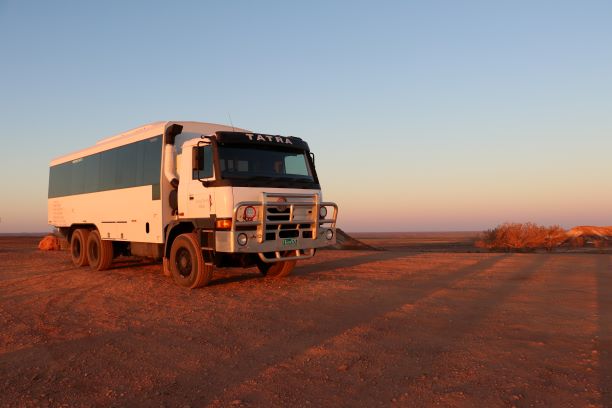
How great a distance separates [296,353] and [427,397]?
1.72 meters

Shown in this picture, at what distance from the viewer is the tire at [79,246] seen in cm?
1475

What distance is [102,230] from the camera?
13.6 m

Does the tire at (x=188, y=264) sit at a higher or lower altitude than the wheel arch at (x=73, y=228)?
lower

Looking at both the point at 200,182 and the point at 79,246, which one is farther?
the point at 79,246

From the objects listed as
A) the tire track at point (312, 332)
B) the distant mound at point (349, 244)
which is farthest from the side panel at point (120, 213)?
the distant mound at point (349, 244)

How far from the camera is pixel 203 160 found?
384 inches

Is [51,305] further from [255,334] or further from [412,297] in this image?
[412,297]

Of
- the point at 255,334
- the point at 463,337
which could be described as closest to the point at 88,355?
the point at 255,334

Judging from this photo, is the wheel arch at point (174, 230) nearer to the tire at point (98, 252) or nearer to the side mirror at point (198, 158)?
the side mirror at point (198, 158)

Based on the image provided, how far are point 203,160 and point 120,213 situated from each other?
13.6ft

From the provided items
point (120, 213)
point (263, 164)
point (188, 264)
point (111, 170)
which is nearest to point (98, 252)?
point (120, 213)

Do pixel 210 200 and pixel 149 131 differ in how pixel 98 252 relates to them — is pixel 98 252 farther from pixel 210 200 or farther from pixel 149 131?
pixel 210 200

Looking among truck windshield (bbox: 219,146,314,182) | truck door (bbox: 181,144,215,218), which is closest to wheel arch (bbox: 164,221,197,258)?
truck door (bbox: 181,144,215,218)

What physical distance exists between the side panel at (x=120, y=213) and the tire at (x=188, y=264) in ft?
2.10
